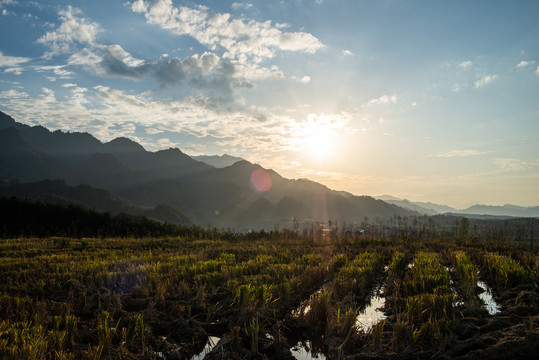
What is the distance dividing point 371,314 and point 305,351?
6.47 feet

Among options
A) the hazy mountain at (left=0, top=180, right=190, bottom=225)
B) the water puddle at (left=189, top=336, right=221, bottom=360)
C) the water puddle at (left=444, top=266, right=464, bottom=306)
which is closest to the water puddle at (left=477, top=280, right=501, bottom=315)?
the water puddle at (left=444, top=266, right=464, bottom=306)

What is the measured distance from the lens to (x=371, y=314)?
5.47m

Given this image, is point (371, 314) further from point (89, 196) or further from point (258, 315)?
point (89, 196)

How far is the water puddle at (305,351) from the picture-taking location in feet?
13.0

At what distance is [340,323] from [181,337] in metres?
A: 2.44

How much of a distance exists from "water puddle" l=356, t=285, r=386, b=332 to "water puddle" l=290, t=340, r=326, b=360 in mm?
815

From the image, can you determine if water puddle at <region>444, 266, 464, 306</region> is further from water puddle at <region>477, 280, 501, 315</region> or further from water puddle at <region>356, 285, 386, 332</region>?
water puddle at <region>356, 285, 386, 332</region>

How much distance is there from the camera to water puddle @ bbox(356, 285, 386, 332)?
4.86m

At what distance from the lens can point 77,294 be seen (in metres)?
6.04

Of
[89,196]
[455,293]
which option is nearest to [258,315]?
[455,293]

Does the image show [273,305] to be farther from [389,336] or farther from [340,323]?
[389,336]

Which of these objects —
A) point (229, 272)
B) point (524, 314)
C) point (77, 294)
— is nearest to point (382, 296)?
point (524, 314)

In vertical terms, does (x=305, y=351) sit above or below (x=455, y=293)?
below

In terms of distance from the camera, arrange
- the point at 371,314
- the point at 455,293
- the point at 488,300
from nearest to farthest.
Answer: the point at 371,314
the point at 488,300
the point at 455,293
